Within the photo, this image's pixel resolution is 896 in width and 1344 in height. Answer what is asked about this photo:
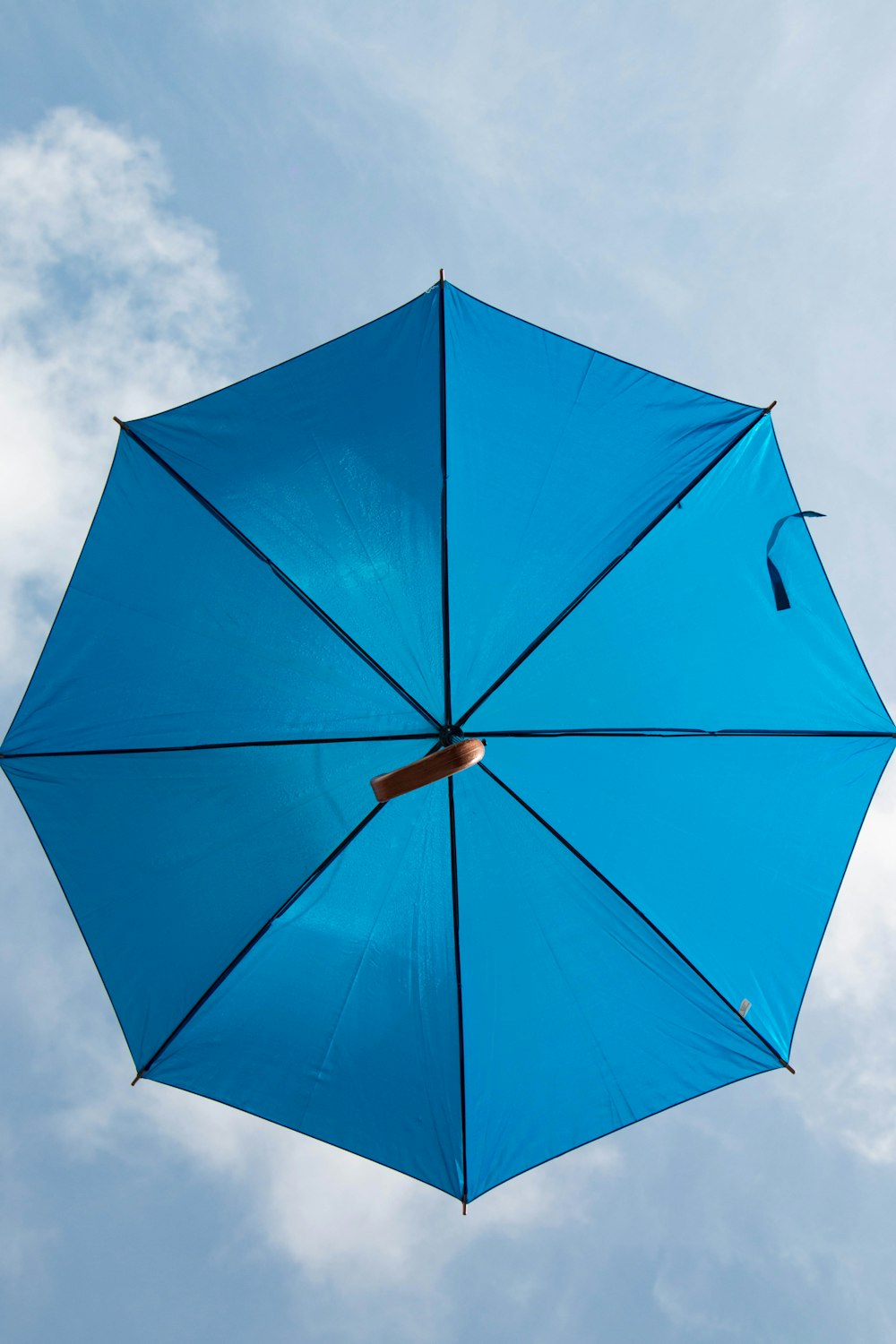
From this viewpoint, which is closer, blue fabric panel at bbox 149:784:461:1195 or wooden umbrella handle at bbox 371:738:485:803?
wooden umbrella handle at bbox 371:738:485:803

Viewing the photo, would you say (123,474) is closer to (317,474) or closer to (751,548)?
(317,474)

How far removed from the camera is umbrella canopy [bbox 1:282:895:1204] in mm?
4652

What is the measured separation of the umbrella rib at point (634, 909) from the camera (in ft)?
15.2

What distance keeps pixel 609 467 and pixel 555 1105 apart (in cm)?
324

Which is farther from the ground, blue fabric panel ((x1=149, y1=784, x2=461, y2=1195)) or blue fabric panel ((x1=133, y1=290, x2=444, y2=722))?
blue fabric panel ((x1=133, y1=290, x2=444, y2=722))

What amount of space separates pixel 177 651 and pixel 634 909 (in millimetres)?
2650

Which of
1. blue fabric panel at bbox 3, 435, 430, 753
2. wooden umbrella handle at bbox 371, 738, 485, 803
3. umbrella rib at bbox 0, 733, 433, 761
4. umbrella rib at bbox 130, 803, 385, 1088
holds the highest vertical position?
blue fabric panel at bbox 3, 435, 430, 753

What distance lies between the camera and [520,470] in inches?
185

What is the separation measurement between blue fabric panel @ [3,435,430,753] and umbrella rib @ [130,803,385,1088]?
0.48 metres

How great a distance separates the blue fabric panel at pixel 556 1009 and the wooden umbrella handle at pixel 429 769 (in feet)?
1.82

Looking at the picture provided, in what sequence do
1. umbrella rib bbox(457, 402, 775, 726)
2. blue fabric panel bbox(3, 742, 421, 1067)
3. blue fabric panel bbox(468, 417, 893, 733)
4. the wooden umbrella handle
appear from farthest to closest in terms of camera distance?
blue fabric panel bbox(3, 742, 421, 1067) → blue fabric panel bbox(468, 417, 893, 733) → umbrella rib bbox(457, 402, 775, 726) → the wooden umbrella handle

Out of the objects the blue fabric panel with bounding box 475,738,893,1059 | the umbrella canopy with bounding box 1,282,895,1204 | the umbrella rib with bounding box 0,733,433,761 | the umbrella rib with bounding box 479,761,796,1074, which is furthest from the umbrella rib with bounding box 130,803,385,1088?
the blue fabric panel with bounding box 475,738,893,1059

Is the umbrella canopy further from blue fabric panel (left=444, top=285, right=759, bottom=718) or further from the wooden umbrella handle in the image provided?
the wooden umbrella handle

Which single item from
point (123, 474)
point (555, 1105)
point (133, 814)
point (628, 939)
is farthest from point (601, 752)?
point (123, 474)
